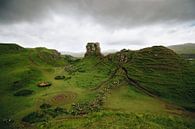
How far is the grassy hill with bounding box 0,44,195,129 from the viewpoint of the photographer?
4972 centimetres

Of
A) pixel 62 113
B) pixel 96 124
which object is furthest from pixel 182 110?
pixel 62 113

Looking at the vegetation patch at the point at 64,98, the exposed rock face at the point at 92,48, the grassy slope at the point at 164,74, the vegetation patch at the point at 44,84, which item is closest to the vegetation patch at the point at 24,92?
the vegetation patch at the point at 44,84

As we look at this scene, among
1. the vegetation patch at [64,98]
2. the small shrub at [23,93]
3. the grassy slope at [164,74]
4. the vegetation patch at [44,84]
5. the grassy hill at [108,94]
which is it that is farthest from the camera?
the vegetation patch at [44,84]

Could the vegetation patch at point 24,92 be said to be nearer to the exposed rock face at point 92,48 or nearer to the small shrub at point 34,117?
the small shrub at point 34,117

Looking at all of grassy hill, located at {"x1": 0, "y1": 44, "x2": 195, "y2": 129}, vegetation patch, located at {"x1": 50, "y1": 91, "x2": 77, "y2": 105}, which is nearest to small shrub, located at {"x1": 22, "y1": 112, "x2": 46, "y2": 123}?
grassy hill, located at {"x1": 0, "y1": 44, "x2": 195, "y2": 129}

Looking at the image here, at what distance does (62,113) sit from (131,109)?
16454 mm

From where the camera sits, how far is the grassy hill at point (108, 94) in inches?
1957

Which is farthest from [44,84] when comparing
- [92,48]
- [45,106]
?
[92,48]

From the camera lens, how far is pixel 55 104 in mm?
58938

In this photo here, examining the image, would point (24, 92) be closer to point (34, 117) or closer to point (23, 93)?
point (23, 93)

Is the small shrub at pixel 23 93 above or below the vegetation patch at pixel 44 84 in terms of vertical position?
below

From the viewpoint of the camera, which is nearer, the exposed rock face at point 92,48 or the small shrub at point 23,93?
the small shrub at point 23,93

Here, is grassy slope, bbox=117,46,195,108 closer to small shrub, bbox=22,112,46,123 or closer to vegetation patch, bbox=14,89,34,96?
vegetation patch, bbox=14,89,34,96

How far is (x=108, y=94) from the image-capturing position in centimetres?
6562
